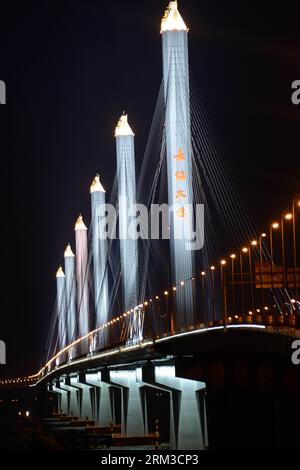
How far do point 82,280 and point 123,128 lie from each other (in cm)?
2304

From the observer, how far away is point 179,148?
1350 inches

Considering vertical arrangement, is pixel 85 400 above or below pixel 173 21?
below

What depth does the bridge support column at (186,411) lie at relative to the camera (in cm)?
3666

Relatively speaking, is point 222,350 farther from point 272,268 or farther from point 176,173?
point 176,173

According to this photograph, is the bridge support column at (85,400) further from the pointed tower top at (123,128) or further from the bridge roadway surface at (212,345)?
the bridge roadway surface at (212,345)

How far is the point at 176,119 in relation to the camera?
114 feet

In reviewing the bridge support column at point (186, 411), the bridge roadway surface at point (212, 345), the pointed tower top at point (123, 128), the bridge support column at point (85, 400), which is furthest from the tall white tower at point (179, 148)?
the bridge support column at point (85, 400)

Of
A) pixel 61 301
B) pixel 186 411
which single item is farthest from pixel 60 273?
pixel 186 411

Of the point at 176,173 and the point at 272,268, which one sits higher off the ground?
the point at 176,173

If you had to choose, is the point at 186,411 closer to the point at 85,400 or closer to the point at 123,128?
the point at 123,128

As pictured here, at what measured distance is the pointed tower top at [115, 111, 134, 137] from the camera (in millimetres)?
52750

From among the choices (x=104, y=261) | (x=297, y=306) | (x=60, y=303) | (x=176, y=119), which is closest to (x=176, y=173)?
(x=176, y=119)

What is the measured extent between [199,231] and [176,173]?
232 centimetres
